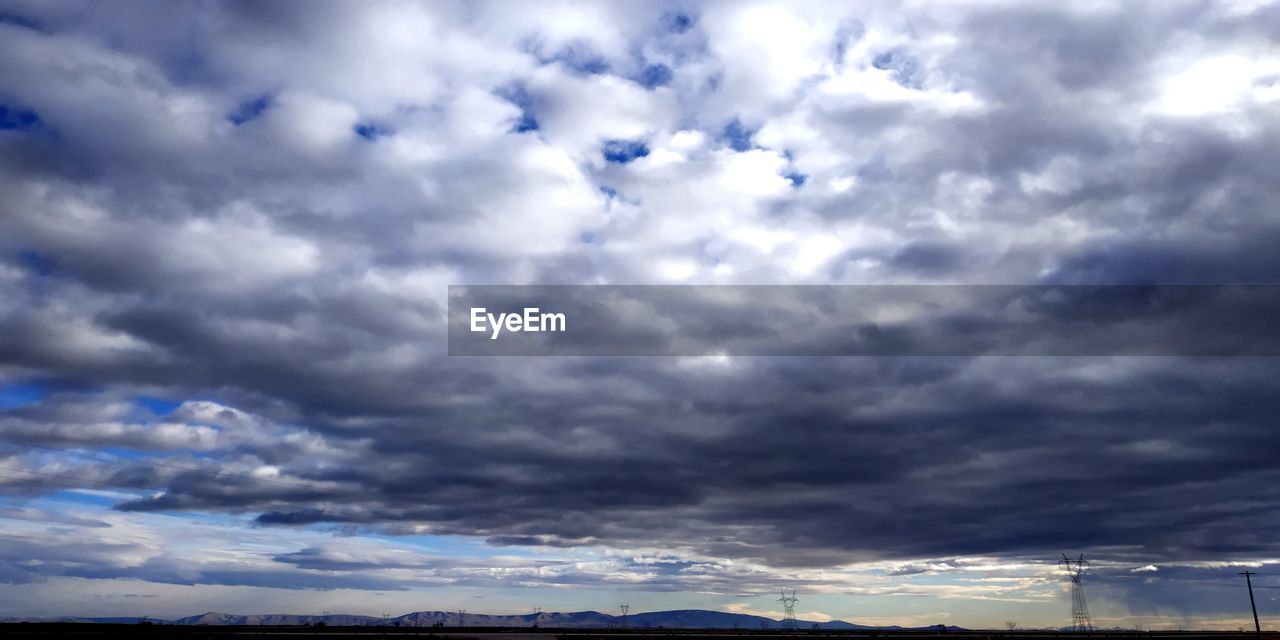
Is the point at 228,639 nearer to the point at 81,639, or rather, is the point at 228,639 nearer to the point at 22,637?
the point at 81,639

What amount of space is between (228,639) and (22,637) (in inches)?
1739

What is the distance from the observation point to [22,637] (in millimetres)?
197125

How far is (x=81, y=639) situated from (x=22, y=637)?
850 inches

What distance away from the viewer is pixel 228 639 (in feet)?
655

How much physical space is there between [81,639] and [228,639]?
92.6ft

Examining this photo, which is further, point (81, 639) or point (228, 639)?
point (228, 639)

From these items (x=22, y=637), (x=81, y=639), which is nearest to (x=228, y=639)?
(x=81, y=639)

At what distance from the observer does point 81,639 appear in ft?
615
